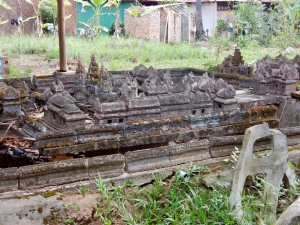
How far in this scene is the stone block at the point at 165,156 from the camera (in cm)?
414

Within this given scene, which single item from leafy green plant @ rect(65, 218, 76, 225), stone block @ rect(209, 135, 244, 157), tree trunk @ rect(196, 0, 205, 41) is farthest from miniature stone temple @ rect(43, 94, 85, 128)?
tree trunk @ rect(196, 0, 205, 41)

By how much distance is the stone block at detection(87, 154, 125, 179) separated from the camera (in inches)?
156

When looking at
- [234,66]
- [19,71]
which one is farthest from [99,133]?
[19,71]

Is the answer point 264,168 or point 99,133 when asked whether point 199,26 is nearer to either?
point 99,133

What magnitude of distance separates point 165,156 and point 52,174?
128cm

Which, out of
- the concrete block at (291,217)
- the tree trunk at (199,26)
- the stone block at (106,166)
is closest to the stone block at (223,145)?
the stone block at (106,166)

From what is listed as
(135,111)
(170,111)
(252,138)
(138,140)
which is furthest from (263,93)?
(252,138)

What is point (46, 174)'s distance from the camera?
3809 millimetres

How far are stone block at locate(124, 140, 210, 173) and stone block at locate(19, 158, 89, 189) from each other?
0.52 metres

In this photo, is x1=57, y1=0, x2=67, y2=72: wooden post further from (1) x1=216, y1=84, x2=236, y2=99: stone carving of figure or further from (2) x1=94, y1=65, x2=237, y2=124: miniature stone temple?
(1) x1=216, y1=84, x2=236, y2=99: stone carving of figure

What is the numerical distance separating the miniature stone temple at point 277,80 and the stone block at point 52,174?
17.5 ft

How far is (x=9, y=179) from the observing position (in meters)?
3.67

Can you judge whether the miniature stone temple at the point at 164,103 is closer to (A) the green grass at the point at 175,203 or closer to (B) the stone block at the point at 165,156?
(B) the stone block at the point at 165,156

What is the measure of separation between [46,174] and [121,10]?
22.0 metres
